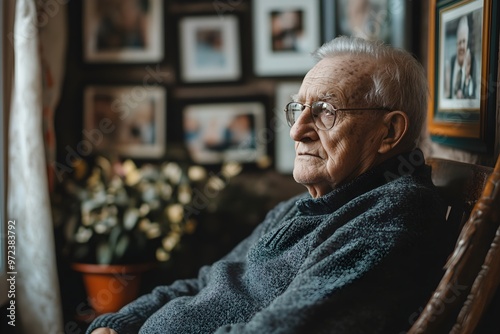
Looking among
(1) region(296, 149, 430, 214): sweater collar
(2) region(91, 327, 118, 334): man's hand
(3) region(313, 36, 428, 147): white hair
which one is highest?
(3) region(313, 36, 428, 147): white hair

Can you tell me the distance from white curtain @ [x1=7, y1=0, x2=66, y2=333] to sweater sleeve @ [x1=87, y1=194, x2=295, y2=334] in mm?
684

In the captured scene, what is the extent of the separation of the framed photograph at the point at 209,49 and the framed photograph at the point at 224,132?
156mm

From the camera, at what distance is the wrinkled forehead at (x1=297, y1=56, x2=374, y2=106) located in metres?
1.45

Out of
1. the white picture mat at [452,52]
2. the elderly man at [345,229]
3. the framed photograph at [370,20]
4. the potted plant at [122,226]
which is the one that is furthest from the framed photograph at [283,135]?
the elderly man at [345,229]

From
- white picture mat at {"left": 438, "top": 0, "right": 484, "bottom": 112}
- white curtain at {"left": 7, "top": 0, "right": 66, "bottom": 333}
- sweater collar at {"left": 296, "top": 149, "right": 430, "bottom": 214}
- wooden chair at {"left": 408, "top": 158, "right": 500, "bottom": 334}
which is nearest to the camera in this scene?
wooden chair at {"left": 408, "top": 158, "right": 500, "bottom": 334}

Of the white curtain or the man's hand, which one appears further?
the white curtain

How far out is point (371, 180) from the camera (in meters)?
1.44

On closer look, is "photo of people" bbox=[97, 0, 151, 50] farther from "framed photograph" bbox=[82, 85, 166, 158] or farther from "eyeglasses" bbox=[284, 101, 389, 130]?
"eyeglasses" bbox=[284, 101, 389, 130]

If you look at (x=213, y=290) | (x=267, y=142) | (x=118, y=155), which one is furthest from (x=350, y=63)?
(x=118, y=155)

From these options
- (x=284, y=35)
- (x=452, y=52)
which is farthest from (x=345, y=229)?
(x=284, y=35)

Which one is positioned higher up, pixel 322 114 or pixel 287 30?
pixel 287 30

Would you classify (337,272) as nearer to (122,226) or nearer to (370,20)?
(122,226)

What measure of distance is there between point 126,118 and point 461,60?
1865mm

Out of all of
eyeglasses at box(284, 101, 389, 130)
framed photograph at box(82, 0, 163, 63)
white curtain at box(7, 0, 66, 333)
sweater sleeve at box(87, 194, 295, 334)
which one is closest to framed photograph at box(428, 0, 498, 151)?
eyeglasses at box(284, 101, 389, 130)
